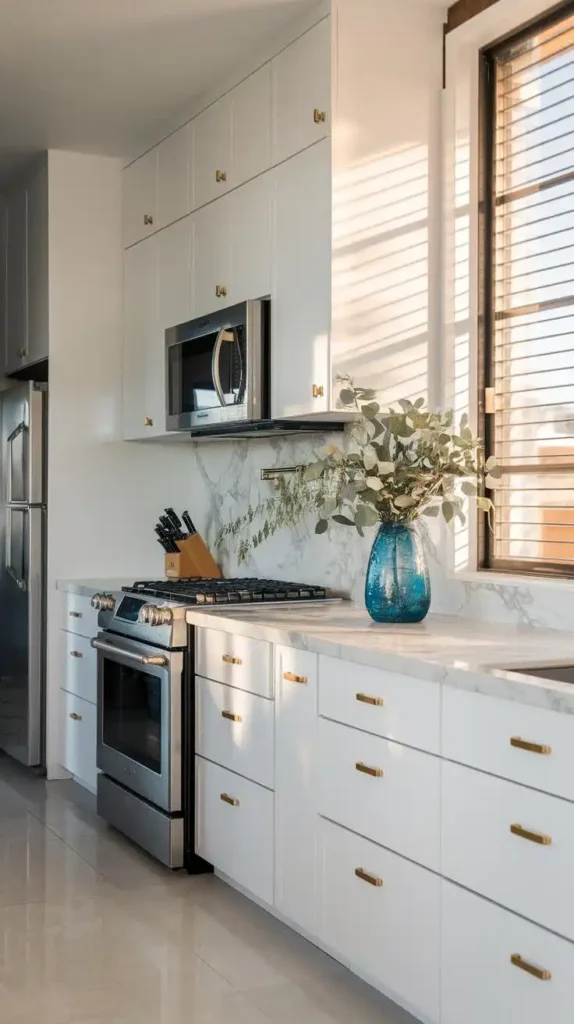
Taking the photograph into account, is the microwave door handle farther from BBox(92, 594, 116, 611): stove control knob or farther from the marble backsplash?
BBox(92, 594, 116, 611): stove control knob

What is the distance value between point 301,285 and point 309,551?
1060mm

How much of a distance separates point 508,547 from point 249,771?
3.24 ft

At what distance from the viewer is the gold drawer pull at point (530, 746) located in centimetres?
203

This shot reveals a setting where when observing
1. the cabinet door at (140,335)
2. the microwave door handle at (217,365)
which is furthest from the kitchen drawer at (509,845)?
the cabinet door at (140,335)

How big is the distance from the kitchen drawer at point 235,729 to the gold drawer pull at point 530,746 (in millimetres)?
1111

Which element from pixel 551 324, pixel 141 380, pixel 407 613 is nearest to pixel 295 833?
pixel 407 613

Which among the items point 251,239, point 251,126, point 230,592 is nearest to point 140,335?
point 251,239

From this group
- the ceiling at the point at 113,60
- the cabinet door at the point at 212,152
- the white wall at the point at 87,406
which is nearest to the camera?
the ceiling at the point at 113,60

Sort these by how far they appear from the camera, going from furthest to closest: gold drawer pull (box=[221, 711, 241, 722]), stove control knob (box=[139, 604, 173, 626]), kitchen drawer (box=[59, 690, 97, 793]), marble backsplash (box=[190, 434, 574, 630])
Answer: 1. kitchen drawer (box=[59, 690, 97, 793])
2. stove control knob (box=[139, 604, 173, 626])
3. gold drawer pull (box=[221, 711, 241, 722])
4. marble backsplash (box=[190, 434, 574, 630])

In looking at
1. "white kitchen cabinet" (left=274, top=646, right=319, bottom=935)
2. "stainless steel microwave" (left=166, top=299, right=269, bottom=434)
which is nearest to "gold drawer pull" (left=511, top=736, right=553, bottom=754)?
"white kitchen cabinet" (left=274, top=646, right=319, bottom=935)

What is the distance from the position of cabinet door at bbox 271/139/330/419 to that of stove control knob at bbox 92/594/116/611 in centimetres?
97

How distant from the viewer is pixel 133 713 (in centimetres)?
392

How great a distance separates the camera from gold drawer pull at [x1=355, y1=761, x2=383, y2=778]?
258 centimetres

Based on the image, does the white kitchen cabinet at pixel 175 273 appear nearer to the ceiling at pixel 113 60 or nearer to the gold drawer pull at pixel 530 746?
the ceiling at pixel 113 60
